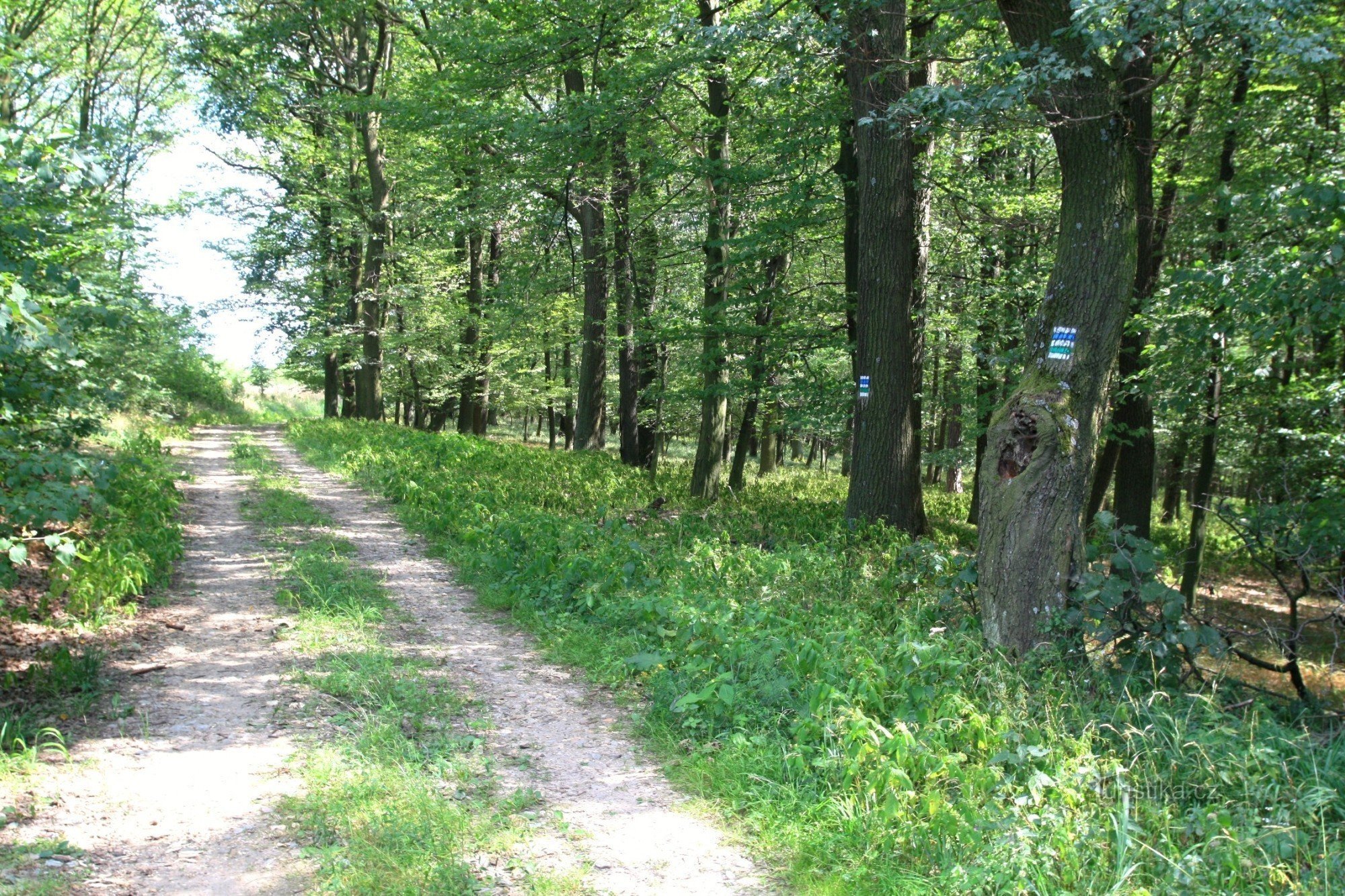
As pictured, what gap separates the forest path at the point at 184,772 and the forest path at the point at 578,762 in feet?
3.82

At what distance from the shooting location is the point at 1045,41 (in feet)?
18.1

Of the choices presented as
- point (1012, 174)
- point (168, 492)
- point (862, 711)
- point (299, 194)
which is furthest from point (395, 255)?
point (862, 711)

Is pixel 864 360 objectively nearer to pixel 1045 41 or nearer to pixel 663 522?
pixel 663 522

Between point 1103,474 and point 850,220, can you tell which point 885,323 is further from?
point 1103,474

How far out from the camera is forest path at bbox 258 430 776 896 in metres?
3.59

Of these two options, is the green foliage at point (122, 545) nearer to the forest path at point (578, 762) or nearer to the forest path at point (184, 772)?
the forest path at point (184, 772)

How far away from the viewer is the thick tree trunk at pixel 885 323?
930cm

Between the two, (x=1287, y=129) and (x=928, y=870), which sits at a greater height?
(x=1287, y=129)

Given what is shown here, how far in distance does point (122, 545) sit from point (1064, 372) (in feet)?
25.8

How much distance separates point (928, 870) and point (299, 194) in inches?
1003

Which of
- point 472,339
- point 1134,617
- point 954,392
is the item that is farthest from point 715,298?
point 472,339

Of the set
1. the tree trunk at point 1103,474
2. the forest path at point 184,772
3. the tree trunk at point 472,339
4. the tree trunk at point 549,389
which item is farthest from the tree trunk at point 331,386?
the tree trunk at point 1103,474

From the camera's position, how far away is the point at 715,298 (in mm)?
14141

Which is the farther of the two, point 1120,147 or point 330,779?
point 1120,147
